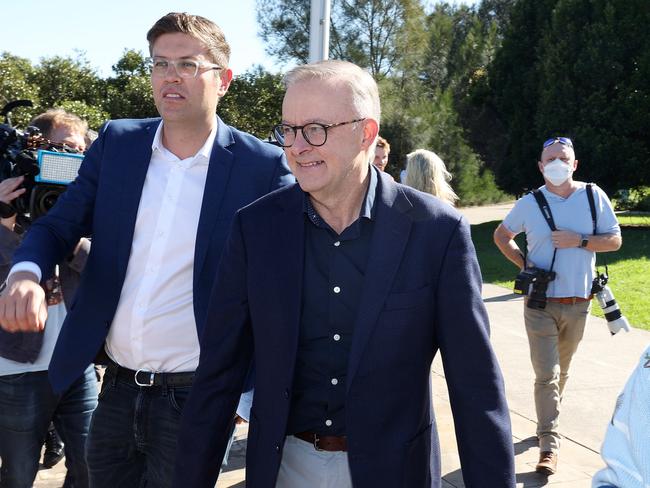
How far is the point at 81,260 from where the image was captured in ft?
11.8

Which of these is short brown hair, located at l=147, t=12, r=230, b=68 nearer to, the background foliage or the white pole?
the white pole

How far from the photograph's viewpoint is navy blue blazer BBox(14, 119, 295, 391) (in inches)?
115

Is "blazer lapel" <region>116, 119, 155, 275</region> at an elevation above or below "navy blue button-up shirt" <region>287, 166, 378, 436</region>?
above

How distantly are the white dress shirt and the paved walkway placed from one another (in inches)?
93.6

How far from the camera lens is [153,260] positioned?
117 inches

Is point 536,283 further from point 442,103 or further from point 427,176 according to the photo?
point 442,103

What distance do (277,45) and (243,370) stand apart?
32.1m

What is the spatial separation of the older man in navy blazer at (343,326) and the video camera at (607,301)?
3.82m

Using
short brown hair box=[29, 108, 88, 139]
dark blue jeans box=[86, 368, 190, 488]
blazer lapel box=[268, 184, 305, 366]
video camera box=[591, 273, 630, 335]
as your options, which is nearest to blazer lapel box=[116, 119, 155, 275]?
dark blue jeans box=[86, 368, 190, 488]

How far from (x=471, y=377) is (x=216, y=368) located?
30.5 inches

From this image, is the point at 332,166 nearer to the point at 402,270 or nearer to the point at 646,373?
the point at 402,270

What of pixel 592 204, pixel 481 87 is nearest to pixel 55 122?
pixel 592 204

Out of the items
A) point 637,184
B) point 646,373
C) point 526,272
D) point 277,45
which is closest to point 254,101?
point 277,45

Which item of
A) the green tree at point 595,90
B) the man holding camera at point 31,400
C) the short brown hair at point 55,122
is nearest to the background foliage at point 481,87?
the green tree at point 595,90
